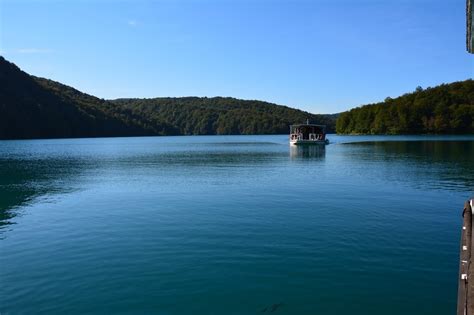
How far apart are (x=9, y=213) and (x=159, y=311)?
1818 centimetres

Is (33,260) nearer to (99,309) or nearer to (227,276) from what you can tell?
(99,309)

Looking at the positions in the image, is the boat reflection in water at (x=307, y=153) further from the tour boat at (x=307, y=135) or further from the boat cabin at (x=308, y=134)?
the boat cabin at (x=308, y=134)

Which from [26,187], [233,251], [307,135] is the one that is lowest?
[233,251]

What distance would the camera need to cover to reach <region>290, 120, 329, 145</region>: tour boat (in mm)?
105812

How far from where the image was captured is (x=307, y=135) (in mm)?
112000

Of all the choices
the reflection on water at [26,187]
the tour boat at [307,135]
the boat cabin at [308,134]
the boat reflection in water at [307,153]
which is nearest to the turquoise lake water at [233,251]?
the reflection on water at [26,187]

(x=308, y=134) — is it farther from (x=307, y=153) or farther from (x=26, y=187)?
(x=26, y=187)

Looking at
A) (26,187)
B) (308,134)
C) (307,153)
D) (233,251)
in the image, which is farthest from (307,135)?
(233,251)

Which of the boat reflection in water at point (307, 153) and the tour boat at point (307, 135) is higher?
the tour boat at point (307, 135)

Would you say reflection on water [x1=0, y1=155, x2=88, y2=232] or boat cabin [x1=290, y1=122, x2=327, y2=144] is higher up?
boat cabin [x1=290, y1=122, x2=327, y2=144]

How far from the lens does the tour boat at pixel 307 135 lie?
347 feet

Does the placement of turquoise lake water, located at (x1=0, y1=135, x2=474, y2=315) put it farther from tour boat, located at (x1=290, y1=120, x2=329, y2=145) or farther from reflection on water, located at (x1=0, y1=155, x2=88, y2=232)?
tour boat, located at (x1=290, y1=120, x2=329, y2=145)

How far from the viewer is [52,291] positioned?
12172 millimetres

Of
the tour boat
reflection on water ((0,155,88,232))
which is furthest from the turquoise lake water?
the tour boat
